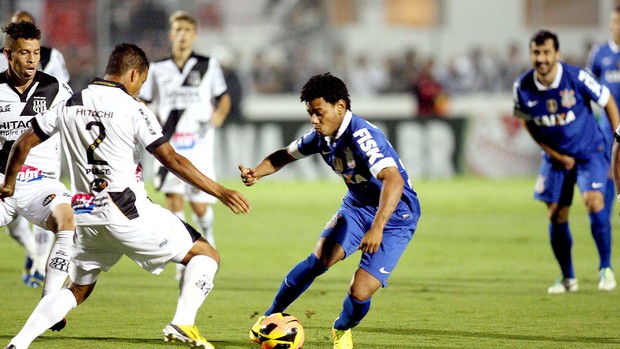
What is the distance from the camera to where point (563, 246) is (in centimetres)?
892

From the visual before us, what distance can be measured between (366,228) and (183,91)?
4.26 m

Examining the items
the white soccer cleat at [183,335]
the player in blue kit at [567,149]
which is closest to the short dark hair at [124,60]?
the white soccer cleat at [183,335]

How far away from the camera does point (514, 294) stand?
8.65 metres

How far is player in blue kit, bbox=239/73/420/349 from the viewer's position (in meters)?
6.10

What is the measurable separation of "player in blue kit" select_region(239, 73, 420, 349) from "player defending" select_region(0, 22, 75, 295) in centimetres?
156

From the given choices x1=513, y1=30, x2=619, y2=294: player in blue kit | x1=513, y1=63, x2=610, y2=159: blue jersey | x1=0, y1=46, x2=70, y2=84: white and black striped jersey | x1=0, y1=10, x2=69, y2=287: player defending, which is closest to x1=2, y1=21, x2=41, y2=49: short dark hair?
x1=0, y1=10, x2=69, y2=287: player defending

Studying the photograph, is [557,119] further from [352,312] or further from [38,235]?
[38,235]

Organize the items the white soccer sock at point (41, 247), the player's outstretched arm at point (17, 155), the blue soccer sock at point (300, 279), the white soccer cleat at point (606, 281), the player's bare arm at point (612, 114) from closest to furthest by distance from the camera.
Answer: the player's outstretched arm at point (17, 155) → the blue soccer sock at point (300, 279) → the player's bare arm at point (612, 114) → the white soccer cleat at point (606, 281) → the white soccer sock at point (41, 247)

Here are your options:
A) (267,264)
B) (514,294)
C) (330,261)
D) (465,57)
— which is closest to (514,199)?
(465,57)

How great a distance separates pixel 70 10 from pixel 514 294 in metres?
15.7

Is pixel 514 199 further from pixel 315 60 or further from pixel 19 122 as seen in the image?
pixel 19 122

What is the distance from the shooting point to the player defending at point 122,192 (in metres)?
5.66

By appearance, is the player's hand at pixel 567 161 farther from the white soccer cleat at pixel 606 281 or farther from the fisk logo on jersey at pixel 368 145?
the fisk logo on jersey at pixel 368 145

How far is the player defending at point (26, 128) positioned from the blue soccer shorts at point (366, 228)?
1.86 meters
